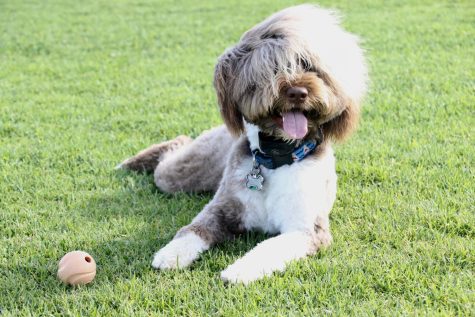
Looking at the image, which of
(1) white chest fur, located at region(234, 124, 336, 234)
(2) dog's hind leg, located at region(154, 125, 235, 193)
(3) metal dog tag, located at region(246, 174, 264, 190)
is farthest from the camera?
(2) dog's hind leg, located at region(154, 125, 235, 193)

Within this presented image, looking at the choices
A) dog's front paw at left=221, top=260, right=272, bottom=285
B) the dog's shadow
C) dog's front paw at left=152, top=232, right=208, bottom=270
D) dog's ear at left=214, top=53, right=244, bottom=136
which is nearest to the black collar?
dog's ear at left=214, top=53, right=244, bottom=136

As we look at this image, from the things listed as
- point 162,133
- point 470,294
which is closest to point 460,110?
point 162,133

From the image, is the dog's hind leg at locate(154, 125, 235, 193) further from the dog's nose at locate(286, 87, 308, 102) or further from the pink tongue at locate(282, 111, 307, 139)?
the dog's nose at locate(286, 87, 308, 102)

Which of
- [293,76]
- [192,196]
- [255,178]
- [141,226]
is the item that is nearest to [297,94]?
[293,76]

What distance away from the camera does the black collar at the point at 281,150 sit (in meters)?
4.47

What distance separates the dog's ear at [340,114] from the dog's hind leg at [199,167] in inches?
44.4

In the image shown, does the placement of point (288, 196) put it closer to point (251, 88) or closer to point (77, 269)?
point (251, 88)

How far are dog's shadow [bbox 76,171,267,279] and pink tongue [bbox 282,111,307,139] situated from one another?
88cm

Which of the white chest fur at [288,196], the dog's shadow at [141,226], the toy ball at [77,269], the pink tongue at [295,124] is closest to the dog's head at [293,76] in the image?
the pink tongue at [295,124]

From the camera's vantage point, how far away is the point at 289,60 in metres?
4.16

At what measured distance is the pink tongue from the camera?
13.8 feet

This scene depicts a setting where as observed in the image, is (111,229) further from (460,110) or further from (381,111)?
(460,110)

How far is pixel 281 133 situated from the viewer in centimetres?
437

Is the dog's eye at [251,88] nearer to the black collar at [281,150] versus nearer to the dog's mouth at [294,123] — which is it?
the dog's mouth at [294,123]
